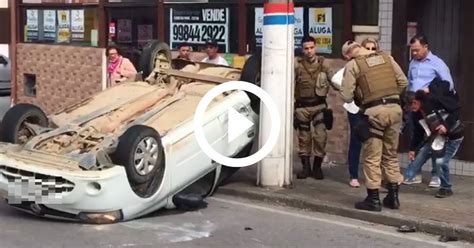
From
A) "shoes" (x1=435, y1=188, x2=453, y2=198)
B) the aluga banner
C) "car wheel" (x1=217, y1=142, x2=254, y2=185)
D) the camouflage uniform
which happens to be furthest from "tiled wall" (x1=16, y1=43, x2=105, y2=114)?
"shoes" (x1=435, y1=188, x2=453, y2=198)

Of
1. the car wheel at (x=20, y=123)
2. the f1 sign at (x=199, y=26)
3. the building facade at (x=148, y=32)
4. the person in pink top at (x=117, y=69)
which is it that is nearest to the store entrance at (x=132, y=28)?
the building facade at (x=148, y=32)

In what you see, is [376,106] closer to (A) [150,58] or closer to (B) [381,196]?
(B) [381,196]

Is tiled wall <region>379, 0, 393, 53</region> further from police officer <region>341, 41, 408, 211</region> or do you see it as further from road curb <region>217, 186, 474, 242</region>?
road curb <region>217, 186, 474, 242</region>

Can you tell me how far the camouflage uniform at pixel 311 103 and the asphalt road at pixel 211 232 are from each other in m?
1.63

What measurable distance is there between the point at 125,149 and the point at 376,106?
246 cm

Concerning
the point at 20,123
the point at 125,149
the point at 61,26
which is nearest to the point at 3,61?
the point at 61,26

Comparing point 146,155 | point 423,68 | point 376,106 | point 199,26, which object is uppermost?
Result: point 199,26

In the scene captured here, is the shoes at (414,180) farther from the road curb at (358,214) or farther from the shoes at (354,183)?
the road curb at (358,214)

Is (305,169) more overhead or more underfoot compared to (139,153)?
more underfoot

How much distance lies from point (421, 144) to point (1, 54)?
625 inches

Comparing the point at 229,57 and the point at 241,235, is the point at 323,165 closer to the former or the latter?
the point at 229,57

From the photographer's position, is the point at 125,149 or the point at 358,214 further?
the point at 358,214

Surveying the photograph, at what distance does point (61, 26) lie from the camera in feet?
52.1

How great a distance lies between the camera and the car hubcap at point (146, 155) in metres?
7.41
